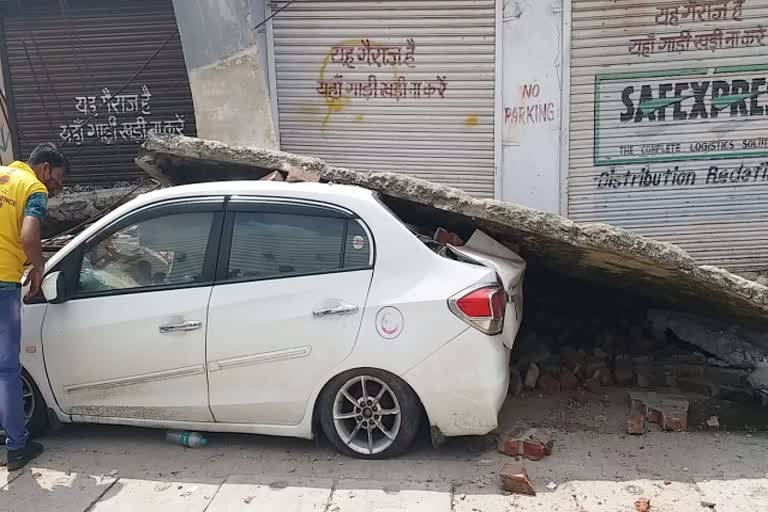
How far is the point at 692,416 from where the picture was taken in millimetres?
4754

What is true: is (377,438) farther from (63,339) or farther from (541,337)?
(541,337)

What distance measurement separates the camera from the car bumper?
3.84 m

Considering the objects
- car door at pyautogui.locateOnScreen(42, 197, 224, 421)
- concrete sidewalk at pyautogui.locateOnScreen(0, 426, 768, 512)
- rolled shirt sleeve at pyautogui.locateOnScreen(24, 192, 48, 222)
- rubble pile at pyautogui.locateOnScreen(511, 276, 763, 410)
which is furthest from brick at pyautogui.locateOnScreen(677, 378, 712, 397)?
rolled shirt sleeve at pyautogui.locateOnScreen(24, 192, 48, 222)

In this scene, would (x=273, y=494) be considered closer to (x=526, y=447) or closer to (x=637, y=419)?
(x=526, y=447)

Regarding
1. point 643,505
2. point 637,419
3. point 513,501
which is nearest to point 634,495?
point 643,505

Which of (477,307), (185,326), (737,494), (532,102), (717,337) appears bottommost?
(737,494)

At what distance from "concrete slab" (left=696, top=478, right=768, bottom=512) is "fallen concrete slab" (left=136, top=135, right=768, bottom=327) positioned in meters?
1.16

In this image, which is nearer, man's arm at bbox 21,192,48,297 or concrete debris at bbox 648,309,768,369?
man's arm at bbox 21,192,48,297

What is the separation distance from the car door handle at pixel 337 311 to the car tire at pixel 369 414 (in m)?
0.34

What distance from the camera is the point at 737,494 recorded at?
3.70 m

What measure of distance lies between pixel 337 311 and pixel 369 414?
2.07 ft

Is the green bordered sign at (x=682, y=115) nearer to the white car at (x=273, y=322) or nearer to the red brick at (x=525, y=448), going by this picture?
the white car at (x=273, y=322)

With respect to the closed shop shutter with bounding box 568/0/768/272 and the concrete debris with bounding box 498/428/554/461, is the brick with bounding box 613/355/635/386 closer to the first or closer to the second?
the concrete debris with bounding box 498/428/554/461

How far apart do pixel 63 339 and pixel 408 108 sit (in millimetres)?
5167
